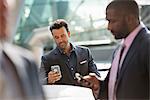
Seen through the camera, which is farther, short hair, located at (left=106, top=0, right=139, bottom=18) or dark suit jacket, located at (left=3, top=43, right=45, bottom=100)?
short hair, located at (left=106, top=0, right=139, bottom=18)

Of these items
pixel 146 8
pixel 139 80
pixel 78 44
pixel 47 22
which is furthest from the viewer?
pixel 78 44

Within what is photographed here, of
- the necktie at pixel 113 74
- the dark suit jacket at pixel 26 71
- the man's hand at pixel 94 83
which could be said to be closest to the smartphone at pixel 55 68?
the man's hand at pixel 94 83

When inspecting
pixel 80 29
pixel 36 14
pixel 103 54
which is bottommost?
pixel 103 54

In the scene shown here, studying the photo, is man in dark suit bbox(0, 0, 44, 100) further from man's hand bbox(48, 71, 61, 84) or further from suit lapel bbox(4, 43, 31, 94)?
man's hand bbox(48, 71, 61, 84)

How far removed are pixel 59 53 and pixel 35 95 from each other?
1.31 metres

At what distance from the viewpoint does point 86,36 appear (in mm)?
2375

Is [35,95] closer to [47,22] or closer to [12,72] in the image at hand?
[12,72]

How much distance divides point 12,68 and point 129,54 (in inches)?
24.2

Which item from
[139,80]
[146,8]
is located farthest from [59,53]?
[139,80]

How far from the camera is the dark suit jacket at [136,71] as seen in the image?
1.21 meters

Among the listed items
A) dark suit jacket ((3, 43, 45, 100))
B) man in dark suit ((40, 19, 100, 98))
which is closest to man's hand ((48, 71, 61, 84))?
man in dark suit ((40, 19, 100, 98))

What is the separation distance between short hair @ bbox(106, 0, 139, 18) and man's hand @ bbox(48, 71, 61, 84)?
29.2 inches

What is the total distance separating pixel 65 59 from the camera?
2.08m

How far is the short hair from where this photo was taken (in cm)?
129
